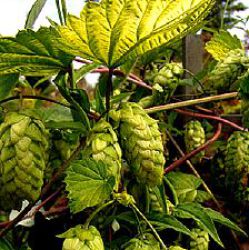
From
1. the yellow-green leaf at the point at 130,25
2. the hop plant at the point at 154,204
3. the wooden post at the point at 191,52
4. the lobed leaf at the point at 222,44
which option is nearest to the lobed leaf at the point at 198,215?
the hop plant at the point at 154,204

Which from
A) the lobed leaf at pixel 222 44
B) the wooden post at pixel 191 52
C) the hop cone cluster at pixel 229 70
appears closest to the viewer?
the hop cone cluster at pixel 229 70

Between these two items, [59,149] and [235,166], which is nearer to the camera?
[59,149]

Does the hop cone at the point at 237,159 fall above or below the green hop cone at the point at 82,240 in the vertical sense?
below

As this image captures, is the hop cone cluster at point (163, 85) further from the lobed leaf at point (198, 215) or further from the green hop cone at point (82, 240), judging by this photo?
the green hop cone at point (82, 240)

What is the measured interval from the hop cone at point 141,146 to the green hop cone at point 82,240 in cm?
8

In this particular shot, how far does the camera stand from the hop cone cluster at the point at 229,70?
942 mm

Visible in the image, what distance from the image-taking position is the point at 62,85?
0.68m

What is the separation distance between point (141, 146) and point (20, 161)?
0.13 meters

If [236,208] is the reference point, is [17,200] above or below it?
above

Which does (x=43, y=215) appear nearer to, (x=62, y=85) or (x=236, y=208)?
(x=62, y=85)

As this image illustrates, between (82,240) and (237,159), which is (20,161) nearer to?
(82,240)

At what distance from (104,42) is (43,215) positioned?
0.36 m

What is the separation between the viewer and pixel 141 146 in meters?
0.58

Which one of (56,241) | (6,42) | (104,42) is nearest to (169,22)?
(104,42)
